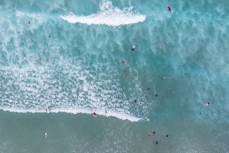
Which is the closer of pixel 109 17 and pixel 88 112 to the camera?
pixel 88 112

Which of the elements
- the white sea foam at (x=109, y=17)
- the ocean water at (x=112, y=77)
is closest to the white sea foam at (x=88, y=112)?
the ocean water at (x=112, y=77)

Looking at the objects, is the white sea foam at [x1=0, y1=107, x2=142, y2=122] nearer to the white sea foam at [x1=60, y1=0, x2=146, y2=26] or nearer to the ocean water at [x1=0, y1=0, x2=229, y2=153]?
Answer: the ocean water at [x1=0, y1=0, x2=229, y2=153]

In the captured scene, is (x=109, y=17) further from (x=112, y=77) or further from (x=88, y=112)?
(x=88, y=112)

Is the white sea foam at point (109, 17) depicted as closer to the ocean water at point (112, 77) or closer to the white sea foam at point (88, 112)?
the ocean water at point (112, 77)

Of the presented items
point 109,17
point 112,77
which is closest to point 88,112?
point 112,77

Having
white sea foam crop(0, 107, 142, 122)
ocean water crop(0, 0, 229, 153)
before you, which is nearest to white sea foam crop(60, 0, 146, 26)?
ocean water crop(0, 0, 229, 153)

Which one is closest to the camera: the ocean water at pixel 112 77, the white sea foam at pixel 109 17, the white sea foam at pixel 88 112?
the ocean water at pixel 112 77

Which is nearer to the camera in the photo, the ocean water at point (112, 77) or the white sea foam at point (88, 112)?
the ocean water at point (112, 77)

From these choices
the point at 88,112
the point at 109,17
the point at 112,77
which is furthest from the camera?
the point at 109,17
